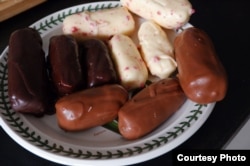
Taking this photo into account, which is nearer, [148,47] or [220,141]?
[220,141]

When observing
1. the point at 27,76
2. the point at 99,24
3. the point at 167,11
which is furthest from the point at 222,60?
the point at 27,76

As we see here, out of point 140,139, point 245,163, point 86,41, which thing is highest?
point 86,41

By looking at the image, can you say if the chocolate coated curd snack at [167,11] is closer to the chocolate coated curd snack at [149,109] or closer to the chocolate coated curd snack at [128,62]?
the chocolate coated curd snack at [128,62]

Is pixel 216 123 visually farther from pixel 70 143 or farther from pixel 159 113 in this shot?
pixel 70 143

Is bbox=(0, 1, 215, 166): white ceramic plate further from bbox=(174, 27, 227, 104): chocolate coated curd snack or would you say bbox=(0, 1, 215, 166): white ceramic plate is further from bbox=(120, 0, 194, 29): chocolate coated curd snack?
bbox=(120, 0, 194, 29): chocolate coated curd snack

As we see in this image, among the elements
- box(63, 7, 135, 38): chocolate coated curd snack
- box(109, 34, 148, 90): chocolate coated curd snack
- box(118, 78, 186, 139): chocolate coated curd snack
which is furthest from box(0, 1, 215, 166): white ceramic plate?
box(63, 7, 135, 38): chocolate coated curd snack

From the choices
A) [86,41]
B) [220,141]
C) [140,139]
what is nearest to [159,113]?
[140,139]
